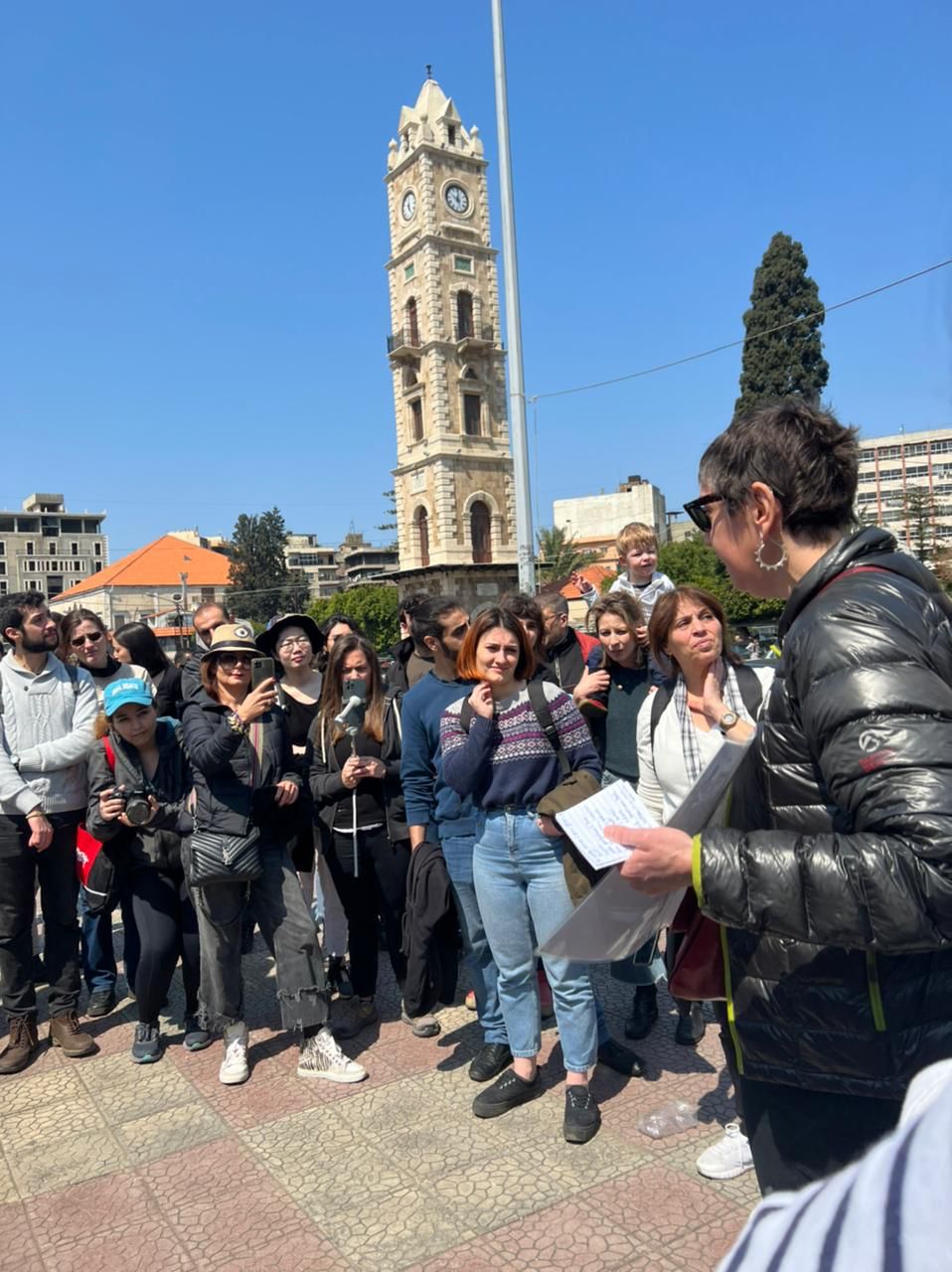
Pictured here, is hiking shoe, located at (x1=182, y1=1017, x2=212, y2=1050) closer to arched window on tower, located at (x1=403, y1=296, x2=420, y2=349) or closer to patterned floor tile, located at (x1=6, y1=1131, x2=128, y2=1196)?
patterned floor tile, located at (x1=6, y1=1131, x2=128, y2=1196)

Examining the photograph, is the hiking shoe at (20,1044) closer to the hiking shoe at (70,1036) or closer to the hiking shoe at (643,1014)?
the hiking shoe at (70,1036)

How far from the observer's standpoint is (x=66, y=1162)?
138 inches

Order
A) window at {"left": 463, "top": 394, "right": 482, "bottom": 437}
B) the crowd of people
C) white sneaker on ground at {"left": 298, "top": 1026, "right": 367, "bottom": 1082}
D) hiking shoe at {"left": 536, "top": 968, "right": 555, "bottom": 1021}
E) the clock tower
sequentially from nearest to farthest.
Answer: the crowd of people
white sneaker on ground at {"left": 298, "top": 1026, "right": 367, "bottom": 1082}
hiking shoe at {"left": 536, "top": 968, "right": 555, "bottom": 1021}
the clock tower
window at {"left": 463, "top": 394, "right": 482, "bottom": 437}

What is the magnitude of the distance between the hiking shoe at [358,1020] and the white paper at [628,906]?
2.92 metres

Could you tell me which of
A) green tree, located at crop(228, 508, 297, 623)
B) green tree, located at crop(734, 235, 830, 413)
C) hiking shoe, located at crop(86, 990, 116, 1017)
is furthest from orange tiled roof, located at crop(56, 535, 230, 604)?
hiking shoe, located at crop(86, 990, 116, 1017)

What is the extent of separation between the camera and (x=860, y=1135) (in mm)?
1674

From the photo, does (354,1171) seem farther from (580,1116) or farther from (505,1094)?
(580,1116)

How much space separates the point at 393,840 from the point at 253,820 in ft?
2.54

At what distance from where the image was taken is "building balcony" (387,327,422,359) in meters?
51.0

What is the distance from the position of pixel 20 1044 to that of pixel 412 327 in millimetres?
51413

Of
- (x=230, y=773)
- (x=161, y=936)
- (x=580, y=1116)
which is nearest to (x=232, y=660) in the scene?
(x=230, y=773)

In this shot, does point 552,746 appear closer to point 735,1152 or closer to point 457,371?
point 735,1152

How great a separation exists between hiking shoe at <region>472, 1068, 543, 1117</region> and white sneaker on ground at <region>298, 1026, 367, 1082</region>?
0.64 m

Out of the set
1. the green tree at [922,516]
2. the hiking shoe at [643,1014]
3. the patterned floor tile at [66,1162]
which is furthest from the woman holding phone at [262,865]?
the green tree at [922,516]
